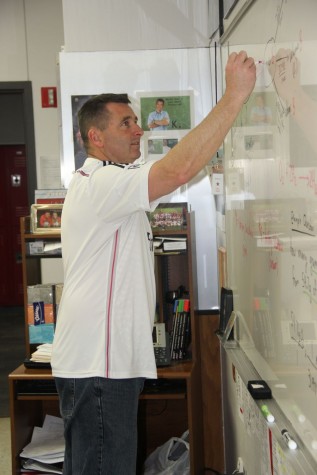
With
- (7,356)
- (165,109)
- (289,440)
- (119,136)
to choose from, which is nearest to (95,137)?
(119,136)

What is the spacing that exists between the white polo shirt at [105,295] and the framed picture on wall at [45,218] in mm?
1009

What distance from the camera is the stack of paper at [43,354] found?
110 inches

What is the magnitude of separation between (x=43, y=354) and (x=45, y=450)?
0.41 m

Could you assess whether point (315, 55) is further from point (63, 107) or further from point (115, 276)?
point (63, 107)

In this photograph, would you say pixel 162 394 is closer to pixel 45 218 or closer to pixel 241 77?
pixel 45 218

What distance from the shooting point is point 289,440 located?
4.49ft

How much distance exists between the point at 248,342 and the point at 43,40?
2.91m

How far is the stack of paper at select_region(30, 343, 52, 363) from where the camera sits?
2.79m

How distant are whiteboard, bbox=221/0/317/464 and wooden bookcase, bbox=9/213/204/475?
71 centimetres

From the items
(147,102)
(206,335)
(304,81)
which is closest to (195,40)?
(147,102)

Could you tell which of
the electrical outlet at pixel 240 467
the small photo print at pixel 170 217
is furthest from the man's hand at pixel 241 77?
the electrical outlet at pixel 240 467

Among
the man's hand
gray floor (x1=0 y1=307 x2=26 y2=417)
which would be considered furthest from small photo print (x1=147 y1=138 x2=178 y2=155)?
gray floor (x1=0 y1=307 x2=26 y2=417)

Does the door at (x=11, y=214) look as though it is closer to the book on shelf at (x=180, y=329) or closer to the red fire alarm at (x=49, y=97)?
the red fire alarm at (x=49, y=97)

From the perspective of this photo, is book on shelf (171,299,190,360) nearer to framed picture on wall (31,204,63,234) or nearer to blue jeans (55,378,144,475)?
A: framed picture on wall (31,204,63,234)
